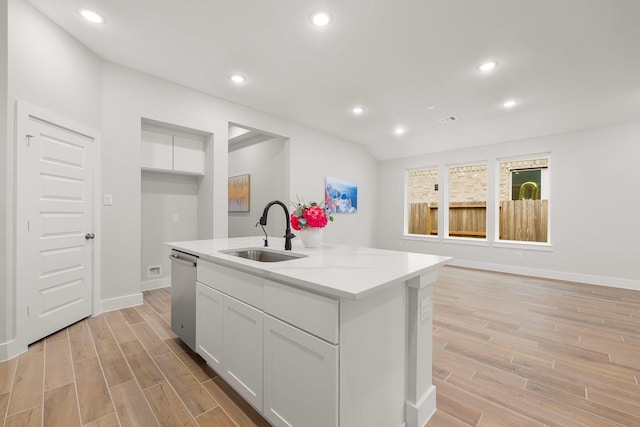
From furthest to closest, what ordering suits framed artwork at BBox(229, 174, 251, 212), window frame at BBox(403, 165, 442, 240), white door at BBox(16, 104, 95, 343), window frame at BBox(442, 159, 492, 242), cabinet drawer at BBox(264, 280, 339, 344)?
window frame at BBox(403, 165, 442, 240) < framed artwork at BBox(229, 174, 251, 212) < window frame at BBox(442, 159, 492, 242) < white door at BBox(16, 104, 95, 343) < cabinet drawer at BBox(264, 280, 339, 344)

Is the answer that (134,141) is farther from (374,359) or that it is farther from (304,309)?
(374,359)

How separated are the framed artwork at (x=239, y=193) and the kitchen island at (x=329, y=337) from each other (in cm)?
408

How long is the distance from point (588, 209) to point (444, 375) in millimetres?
4486

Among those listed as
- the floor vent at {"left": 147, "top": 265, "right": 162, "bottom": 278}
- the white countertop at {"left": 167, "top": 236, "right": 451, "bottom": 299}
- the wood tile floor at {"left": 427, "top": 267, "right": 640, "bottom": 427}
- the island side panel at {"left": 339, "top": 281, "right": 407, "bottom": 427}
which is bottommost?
the wood tile floor at {"left": 427, "top": 267, "right": 640, "bottom": 427}

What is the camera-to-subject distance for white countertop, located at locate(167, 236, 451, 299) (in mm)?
1066

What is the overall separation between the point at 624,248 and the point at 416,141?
3790 mm

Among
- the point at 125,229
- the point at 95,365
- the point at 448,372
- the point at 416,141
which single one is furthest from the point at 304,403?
the point at 416,141

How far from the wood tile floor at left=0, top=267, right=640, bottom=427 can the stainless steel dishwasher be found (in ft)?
0.58

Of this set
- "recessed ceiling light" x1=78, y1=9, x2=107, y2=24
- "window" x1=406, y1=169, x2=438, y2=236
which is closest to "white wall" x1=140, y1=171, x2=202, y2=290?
"recessed ceiling light" x1=78, y1=9, x2=107, y2=24

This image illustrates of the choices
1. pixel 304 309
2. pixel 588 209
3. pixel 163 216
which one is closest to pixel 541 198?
pixel 588 209

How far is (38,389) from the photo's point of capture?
1.74 meters

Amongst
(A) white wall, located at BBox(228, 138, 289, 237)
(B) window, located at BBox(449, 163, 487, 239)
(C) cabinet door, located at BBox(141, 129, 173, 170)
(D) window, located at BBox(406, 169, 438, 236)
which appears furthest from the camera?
(D) window, located at BBox(406, 169, 438, 236)

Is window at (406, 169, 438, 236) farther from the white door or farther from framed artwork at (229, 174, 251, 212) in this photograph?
the white door

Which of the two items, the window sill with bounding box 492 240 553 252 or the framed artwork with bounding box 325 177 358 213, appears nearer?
the window sill with bounding box 492 240 553 252
